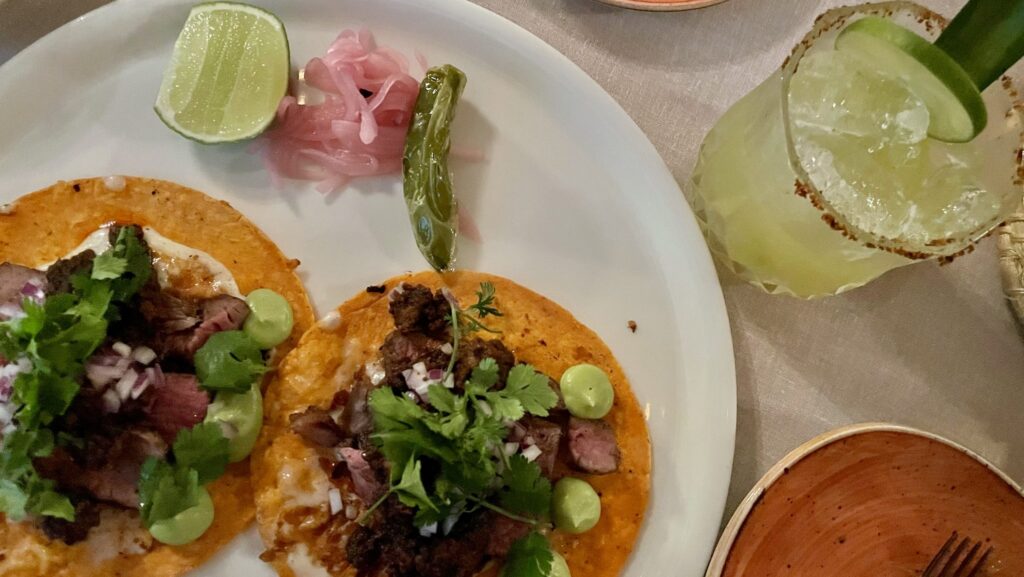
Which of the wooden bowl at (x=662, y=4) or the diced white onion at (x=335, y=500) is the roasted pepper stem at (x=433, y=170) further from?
the diced white onion at (x=335, y=500)

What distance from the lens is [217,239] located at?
2584mm

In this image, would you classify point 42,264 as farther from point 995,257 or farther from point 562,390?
point 995,257

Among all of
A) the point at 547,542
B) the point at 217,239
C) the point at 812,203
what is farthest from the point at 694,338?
the point at 217,239

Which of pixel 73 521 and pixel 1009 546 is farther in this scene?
pixel 1009 546

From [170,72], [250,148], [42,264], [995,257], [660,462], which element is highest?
[995,257]

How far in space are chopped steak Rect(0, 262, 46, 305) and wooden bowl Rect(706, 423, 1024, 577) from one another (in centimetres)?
227

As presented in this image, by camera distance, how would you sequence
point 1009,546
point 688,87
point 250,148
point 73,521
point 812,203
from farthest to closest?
1. point 688,87
2. point 250,148
3. point 1009,546
4. point 73,521
5. point 812,203

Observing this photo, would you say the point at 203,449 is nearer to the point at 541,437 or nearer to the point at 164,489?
the point at 164,489

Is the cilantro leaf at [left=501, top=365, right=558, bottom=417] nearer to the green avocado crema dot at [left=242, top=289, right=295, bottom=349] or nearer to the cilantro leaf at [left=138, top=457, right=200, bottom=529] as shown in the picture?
the green avocado crema dot at [left=242, top=289, right=295, bottom=349]

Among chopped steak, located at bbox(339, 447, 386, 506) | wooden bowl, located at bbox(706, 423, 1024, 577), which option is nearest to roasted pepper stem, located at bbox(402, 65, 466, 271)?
chopped steak, located at bbox(339, 447, 386, 506)

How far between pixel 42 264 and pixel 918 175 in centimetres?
278

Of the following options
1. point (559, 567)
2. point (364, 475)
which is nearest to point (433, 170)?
point (364, 475)

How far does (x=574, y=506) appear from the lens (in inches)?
93.3

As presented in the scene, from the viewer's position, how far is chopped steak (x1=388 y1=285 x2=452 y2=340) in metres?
2.39
